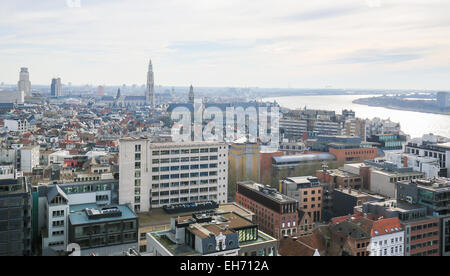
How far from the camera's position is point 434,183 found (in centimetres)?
689

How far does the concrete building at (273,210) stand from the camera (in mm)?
7000

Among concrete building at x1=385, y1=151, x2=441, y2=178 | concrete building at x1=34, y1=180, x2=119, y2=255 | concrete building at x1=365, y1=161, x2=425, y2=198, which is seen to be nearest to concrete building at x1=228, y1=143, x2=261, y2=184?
concrete building at x1=365, y1=161, x2=425, y2=198

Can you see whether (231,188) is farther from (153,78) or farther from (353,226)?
(153,78)

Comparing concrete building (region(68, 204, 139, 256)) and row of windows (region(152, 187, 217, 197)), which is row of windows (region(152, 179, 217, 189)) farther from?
concrete building (region(68, 204, 139, 256))

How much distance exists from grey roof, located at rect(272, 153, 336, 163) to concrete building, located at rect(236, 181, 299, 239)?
263 cm

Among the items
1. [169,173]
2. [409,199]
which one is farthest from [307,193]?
[169,173]

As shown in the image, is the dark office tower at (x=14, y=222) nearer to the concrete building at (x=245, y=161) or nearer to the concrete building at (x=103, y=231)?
the concrete building at (x=103, y=231)

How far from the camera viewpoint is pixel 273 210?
23.4 feet

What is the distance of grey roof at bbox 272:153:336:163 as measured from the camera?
10588mm

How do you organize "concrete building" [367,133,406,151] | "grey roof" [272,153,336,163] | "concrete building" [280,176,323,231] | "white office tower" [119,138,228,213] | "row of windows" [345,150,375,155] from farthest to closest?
"concrete building" [367,133,406,151] → "row of windows" [345,150,375,155] → "grey roof" [272,153,336,163] → "concrete building" [280,176,323,231] → "white office tower" [119,138,228,213]

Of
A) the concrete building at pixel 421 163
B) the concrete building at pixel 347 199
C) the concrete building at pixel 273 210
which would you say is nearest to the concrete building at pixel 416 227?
the concrete building at pixel 347 199

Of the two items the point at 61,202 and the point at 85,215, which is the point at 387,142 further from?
the point at 61,202

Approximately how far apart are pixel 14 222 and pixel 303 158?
284 inches

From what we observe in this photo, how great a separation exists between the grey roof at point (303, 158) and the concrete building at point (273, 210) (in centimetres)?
263
